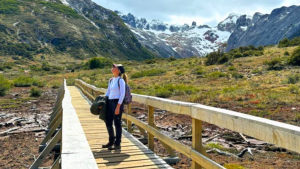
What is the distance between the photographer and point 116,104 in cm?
510

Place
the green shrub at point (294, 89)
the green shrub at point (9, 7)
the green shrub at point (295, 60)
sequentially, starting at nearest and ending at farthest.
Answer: the green shrub at point (294, 89)
the green shrub at point (295, 60)
the green shrub at point (9, 7)

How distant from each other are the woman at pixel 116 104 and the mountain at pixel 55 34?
9402 centimetres

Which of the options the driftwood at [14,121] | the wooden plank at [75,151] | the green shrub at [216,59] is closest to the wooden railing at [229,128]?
the wooden plank at [75,151]

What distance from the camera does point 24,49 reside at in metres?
94.3

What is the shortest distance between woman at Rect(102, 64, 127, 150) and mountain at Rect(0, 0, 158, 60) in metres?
94.0

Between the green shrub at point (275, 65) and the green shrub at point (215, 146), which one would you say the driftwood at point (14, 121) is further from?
the green shrub at point (275, 65)

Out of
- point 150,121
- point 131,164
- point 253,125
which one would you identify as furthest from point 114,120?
point 253,125

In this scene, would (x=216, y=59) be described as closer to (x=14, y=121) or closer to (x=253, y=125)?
(x=14, y=121)

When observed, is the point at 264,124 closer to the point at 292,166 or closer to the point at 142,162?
the point at 142,162

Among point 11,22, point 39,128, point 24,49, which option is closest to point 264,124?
point 39,128

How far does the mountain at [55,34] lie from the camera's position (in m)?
101

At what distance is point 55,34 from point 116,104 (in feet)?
398

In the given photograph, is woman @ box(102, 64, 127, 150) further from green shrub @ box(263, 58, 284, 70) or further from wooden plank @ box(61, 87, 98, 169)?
green shrub @ box(263, 58, 284, 70)

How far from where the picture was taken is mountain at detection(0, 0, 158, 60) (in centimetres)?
10062
